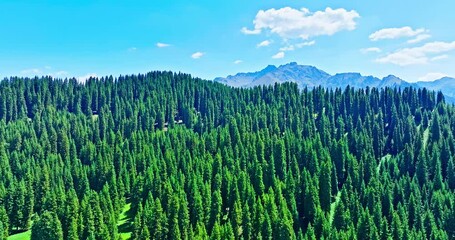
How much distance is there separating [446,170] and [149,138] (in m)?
111

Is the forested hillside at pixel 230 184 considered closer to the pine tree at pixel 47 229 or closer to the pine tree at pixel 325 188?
the pine tree at pixel 47 229

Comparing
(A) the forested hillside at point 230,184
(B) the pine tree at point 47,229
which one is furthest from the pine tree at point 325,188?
(B) the pine tree at point 47,229

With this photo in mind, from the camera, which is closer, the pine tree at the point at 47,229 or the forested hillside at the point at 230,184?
the pine tree at the point at 47,229

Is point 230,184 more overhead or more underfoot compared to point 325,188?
more overhead

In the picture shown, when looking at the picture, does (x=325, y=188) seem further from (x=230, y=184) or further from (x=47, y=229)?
(x=47, y=229)

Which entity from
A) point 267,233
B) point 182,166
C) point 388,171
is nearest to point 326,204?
point 267,233

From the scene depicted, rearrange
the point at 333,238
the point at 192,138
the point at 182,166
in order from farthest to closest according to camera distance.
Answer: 1. the point at 192,138
2. the point at 182,166
3. the point at 333,238

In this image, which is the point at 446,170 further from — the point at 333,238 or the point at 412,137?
the point at 333,238

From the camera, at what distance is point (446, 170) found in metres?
134

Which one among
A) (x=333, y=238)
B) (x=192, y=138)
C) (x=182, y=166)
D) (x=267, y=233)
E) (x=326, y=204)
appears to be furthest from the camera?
(x=192, y=138)

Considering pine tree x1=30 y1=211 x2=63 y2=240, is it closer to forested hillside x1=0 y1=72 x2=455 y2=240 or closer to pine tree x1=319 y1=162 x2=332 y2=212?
forested hillside x1=0 y1=72 x2=455 y2=240

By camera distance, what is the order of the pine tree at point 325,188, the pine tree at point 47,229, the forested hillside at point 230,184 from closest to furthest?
the pine tree at point 47,229 < the forested hillside at point 230,184 < the pine tree at point 325,188

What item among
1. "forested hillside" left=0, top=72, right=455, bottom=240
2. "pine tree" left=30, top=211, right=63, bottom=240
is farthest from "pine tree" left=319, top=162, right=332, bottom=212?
"pine tree" left=30, top=211, right=63, bottom=240

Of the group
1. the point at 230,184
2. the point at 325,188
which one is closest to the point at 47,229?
the point at 230,184
